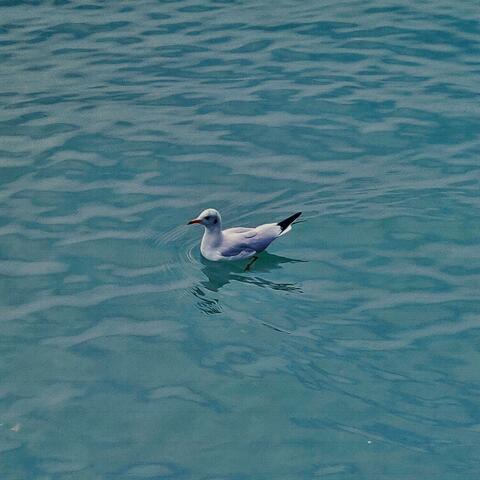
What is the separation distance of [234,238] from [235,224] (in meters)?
0.99

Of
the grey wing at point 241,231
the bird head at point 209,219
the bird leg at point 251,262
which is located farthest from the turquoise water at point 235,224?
the bird head at point 209,219

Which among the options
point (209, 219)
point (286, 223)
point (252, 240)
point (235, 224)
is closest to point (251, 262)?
point (252, 240)

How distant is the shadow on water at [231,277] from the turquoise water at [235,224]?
0.04 m

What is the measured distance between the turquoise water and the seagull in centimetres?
21

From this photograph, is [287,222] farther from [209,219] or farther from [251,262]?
[209,219]

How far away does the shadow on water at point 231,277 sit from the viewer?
12.1 m

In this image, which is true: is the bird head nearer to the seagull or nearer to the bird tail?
the seagull

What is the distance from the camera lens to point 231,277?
12773 mm

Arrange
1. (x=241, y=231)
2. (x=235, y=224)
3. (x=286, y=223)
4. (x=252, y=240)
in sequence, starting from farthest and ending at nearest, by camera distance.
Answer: (x=235, y=224), (x=241, y=231), (x=286, y=223), (x=252, y=240)

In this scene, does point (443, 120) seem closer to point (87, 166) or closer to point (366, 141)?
point (366, 141)

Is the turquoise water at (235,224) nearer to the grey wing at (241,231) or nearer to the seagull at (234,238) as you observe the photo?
the seagull at (234,238)

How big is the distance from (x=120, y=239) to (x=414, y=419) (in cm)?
507

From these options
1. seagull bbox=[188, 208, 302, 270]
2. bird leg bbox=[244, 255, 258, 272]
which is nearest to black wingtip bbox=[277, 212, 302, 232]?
seagull bbox=[188, 208, 302, 270]

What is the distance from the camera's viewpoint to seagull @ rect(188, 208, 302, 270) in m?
12.8
